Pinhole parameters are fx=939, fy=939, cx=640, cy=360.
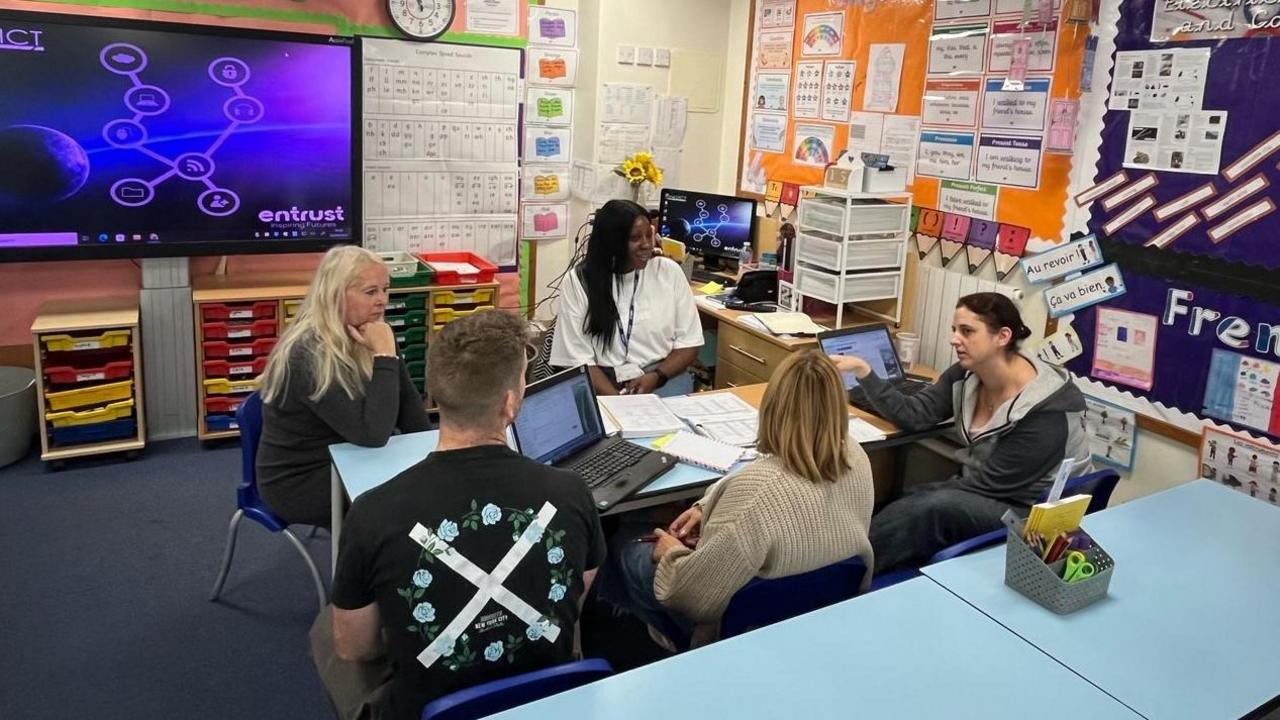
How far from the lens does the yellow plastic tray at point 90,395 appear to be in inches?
157

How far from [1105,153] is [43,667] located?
387 centimetres

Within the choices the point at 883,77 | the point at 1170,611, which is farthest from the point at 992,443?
the point at 883,77

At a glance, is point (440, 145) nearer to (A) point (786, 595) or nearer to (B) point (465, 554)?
(A) point (786, 595)

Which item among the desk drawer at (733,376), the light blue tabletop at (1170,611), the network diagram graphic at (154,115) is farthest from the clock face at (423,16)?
the light blue tabletop at (1170,611)

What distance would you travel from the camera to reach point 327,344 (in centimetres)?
262

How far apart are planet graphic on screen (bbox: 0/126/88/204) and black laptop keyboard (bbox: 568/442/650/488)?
9.33 ft

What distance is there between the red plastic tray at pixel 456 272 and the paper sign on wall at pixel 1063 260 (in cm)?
262

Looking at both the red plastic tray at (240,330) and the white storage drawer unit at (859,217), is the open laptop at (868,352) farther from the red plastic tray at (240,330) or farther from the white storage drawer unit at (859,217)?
the red plastic tray at (240,330)

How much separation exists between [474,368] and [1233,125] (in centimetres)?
266

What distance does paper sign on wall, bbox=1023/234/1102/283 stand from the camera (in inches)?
137

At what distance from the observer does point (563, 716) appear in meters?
1.59

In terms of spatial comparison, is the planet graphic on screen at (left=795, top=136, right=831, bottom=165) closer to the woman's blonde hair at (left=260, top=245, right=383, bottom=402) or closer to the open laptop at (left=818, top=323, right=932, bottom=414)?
the open laptop at (left=818, top=323, right=932, bottom=414)

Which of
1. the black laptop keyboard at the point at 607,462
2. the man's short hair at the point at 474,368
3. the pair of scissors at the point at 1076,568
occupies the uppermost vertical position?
the man's short hair at the point at 474,368

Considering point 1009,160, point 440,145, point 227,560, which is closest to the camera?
point 227,560
